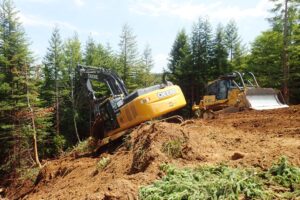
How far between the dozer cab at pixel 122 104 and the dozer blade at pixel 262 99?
4.16 m

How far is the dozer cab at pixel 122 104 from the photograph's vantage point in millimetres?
11789

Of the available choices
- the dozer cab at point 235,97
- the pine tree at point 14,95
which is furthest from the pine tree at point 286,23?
the pine tree at point 14,95

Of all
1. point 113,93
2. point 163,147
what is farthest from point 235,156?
point 113,93

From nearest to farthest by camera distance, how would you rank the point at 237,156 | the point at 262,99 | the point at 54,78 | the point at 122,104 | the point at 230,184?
1. the point at 230,184
2. the point at 237,156
3. the point at 122,104
4. the point at 262,99
5. the point at 54,78

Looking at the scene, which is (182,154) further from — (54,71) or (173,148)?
(54,71)

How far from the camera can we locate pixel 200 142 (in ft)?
25.2

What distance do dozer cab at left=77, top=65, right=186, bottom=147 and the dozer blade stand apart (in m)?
4.16

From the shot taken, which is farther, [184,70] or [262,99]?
[184,70]

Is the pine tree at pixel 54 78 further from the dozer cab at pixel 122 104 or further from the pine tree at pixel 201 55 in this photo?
the dozer cab at pixel 122 104

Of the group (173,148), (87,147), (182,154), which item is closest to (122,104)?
(87,147)

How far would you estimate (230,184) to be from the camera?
485cm

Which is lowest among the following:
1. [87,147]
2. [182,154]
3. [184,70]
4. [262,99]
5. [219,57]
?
[87,147]

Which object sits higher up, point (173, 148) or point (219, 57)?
point (219, 57)

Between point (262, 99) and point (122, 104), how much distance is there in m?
6.72
